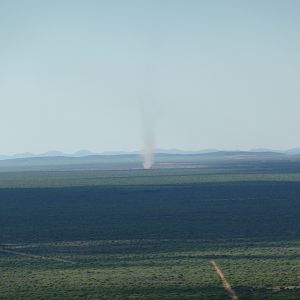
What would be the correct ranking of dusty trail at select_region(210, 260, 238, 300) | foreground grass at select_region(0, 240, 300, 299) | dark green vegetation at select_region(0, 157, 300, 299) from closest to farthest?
dusty trail at select_region(210, 260, 238, 300), foreground grass at select_region(0, 240, 300, 299), dark green vegetation at select_region(0, 157, 300, 299)

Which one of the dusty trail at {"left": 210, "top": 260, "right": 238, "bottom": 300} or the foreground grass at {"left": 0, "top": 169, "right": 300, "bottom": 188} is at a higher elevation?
the foreground grass at {"left": 0, "top": 169, "right": 300, "bottom": 188}

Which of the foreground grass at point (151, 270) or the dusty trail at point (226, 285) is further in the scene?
the foreground grass at point (151, 270)

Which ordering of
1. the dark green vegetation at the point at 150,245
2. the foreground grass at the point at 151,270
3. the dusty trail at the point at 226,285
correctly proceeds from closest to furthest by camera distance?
the dusty trail at the point at 226,285 < the foreground grass at the point at 151,270 < the dark green vegetation at the point at 150,245

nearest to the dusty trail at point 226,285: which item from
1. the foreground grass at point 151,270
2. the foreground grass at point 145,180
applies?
the foreground grass at point 151,270

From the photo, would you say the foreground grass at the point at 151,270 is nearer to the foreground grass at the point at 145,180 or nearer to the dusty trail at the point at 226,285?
the dusty trail at the point at 226,285

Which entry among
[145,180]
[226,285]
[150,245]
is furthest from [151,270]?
[145,180]

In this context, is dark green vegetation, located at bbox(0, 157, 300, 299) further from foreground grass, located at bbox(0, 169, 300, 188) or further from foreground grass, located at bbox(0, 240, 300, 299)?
foreground grass, located at bbox(0, 169, 300, 188)

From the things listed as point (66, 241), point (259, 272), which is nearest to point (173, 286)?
point (259, 272)

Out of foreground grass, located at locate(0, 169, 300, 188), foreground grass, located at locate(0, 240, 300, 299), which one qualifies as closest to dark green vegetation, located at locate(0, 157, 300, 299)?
foreground grass, located at locate(0, 240, 300, 299)

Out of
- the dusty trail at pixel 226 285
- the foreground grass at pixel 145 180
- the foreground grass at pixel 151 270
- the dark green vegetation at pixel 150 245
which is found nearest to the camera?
the dusty trail at pixel 226 285

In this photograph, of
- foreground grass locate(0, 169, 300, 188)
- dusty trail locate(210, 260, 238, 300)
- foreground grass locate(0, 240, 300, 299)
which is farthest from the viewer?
foreground grass locate(0, 169, 300, 188)
